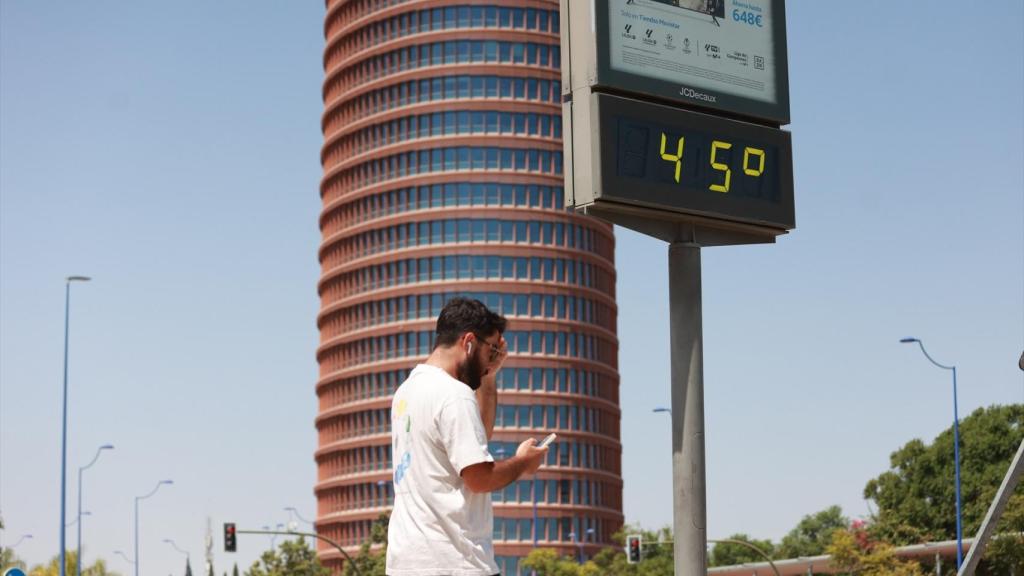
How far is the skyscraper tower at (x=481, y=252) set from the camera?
12788cm

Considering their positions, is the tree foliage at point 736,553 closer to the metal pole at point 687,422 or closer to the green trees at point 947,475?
the green trees at point 947,475

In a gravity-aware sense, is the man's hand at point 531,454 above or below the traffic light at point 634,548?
above

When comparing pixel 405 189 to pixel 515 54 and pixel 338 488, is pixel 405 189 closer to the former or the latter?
Result: pixel 515 54

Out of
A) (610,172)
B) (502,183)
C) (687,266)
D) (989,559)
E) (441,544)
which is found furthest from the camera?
(502,183)

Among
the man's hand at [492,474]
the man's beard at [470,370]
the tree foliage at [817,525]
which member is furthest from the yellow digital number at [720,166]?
the tree foliage at [817,525]

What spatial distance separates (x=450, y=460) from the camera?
699 cm

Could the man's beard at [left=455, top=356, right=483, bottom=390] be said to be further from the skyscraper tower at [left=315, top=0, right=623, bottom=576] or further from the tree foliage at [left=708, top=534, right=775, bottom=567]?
the tree foliage at [left=708, top=534, right=775, bottom=567]

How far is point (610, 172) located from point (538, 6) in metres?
122

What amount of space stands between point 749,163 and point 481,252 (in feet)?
382

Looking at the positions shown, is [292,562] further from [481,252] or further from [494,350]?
[494,350]

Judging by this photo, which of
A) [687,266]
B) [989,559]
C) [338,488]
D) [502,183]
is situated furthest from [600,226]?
[687,266]

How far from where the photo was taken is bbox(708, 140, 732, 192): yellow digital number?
11.4 metres

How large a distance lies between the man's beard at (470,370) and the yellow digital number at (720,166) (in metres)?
4.48

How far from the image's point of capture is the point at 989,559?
208ft
